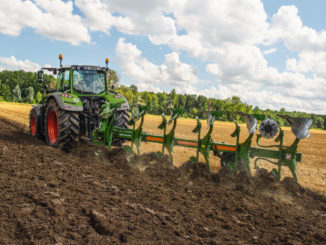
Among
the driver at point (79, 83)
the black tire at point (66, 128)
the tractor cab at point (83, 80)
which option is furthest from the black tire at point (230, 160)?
the driver at point (79, 83)

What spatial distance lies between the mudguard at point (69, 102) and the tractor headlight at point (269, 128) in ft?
13.2

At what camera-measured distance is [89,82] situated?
23.7 ft

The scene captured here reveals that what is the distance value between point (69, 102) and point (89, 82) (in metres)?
1.09

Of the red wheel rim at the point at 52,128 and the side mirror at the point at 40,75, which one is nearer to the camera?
the red wheel rim at the point at 52,128

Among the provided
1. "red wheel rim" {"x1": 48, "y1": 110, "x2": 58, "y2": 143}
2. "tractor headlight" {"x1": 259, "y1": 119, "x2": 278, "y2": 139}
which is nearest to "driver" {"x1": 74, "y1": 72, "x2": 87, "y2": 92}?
"red wheel rim" {"x1": 48, "y1": 110, "x2": 58, "y2": 143}

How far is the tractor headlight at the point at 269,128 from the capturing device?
4.38 meters

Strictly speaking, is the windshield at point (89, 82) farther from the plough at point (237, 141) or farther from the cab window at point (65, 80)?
the plough at point (237, 141)

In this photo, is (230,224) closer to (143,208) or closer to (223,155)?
(143,208)

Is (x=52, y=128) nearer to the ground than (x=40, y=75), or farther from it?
nearer to the ground

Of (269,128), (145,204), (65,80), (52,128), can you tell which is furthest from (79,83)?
(269,128)

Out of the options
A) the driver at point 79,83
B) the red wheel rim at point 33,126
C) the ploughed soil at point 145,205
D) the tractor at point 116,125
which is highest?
the driver at point 79,83

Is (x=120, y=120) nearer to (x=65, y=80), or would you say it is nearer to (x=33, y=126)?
(x=65, y=80)

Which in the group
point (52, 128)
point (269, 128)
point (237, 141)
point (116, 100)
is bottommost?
point (52, 128)

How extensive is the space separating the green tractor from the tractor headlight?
3.27m
